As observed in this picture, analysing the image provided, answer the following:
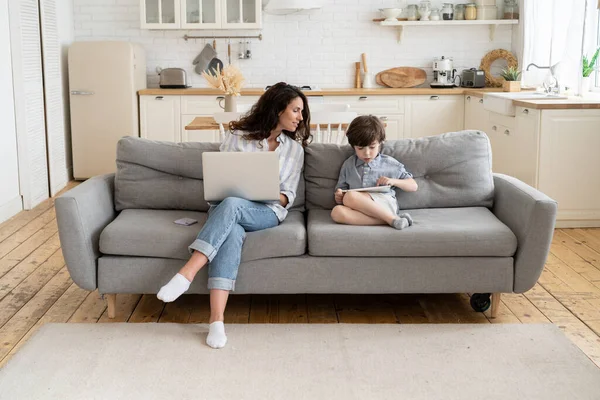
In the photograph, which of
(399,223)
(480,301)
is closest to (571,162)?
(480,301)

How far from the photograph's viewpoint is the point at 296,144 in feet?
12.6

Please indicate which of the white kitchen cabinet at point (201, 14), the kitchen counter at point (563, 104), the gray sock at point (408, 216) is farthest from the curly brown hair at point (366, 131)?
the white kitchen cabinet at point (201, 14)

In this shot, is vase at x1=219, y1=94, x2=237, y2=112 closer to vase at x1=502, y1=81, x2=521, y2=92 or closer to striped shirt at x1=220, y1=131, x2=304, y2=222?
striped shirt at x1=220, y1=131, x2=304, y2=222

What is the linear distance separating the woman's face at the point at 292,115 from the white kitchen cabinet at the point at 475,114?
311 centimetres

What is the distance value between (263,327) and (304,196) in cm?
79

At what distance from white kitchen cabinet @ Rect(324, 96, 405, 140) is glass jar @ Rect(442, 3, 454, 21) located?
0.94 metres

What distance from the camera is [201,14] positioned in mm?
7441

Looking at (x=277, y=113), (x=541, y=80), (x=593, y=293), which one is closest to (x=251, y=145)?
(x=277, y=113)

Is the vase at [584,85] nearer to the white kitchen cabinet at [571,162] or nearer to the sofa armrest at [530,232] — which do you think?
the white kitchen cabinet at [571,162]

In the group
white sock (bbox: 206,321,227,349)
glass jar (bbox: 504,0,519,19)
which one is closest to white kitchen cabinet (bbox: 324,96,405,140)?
glass jar (bbox: 504,0,519,19)

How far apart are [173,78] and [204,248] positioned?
4.54 metres

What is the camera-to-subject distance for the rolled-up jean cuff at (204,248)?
323cm

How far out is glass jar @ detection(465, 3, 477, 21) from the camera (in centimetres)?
757

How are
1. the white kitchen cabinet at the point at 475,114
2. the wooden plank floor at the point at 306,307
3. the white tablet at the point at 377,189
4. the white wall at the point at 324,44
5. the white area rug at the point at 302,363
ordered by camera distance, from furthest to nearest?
the white wall at the point at 324,44, the white kitchen cabinet at the point at 475,114, the white tablet at the point at 377,189, the wooden plank floor at the point at 306,307, the white area rug at the point at 302,363
